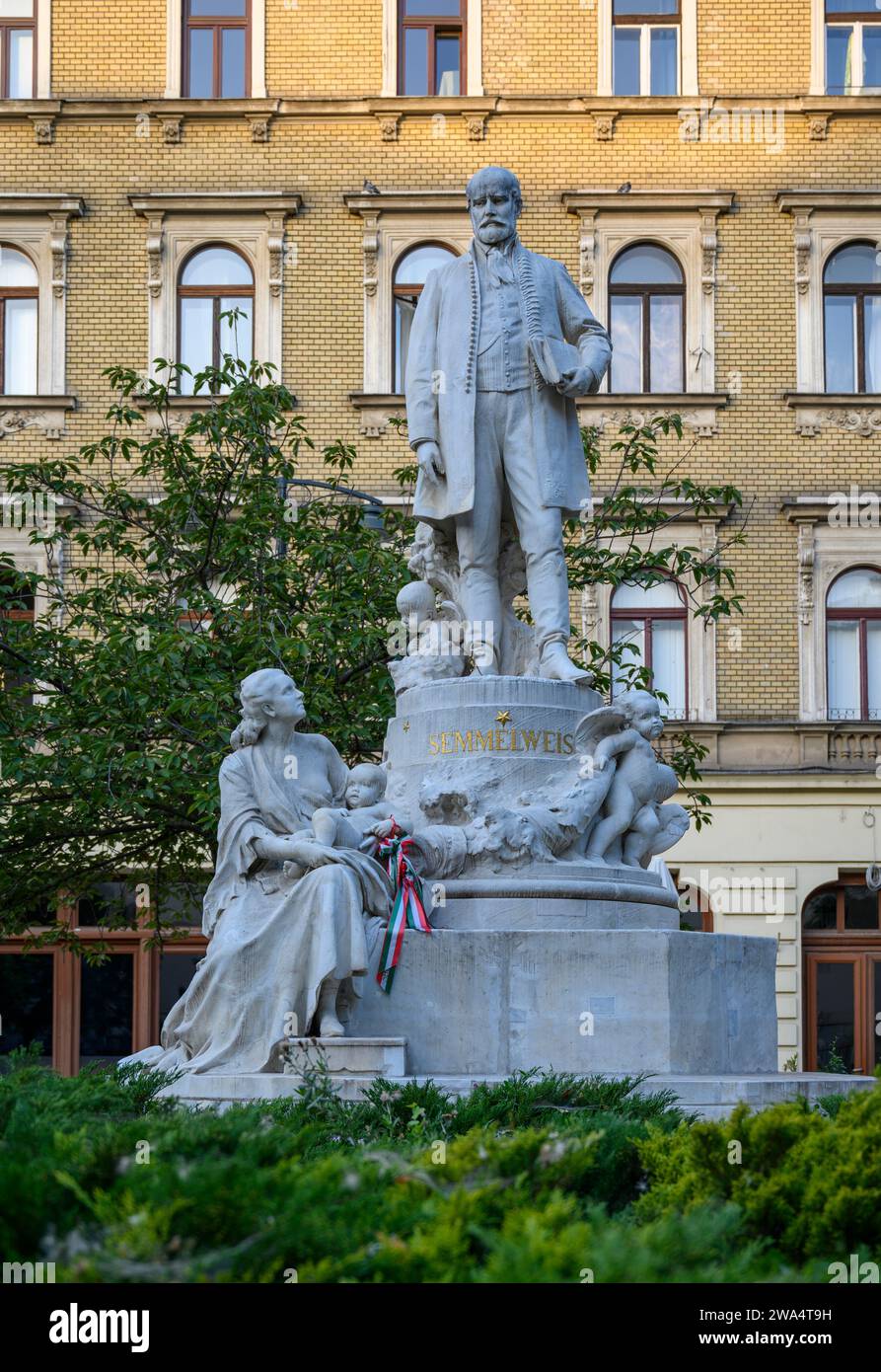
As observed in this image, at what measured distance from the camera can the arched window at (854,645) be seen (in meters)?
29.0

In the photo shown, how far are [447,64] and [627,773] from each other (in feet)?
68.6

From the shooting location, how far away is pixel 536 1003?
35.1 ft

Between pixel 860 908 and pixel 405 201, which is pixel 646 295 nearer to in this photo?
pixel 405 201

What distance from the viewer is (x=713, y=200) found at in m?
29.8

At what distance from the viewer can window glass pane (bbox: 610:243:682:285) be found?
30.0 meters

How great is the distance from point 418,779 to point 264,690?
1.23 metres

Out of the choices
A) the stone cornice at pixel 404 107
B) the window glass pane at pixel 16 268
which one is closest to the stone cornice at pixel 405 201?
the stone cornice at pixel 404 107

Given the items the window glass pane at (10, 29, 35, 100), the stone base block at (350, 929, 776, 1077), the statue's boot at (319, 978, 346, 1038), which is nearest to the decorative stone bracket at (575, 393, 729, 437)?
the window glass pane at (10, 29, 35, 100)

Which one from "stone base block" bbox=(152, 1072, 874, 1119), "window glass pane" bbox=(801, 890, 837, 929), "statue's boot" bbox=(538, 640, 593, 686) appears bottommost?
"stone base block" bbox=(152, 1072, 874, 1119)

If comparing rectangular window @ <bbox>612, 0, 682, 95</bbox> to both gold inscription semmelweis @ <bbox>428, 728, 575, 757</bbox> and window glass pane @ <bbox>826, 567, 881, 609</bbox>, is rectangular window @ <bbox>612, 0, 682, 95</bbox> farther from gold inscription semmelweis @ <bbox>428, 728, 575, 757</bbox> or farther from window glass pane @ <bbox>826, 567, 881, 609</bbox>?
gold inscription semmelweis @ <bbox>428, 728, 575, 757</bbox>

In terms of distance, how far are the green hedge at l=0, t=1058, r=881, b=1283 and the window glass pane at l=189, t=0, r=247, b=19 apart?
24.8 meters

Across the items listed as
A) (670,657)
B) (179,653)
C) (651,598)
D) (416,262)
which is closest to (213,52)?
(416,262)

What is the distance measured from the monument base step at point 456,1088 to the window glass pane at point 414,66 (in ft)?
74.3

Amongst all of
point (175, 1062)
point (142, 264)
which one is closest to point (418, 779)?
point (175, 1062)
